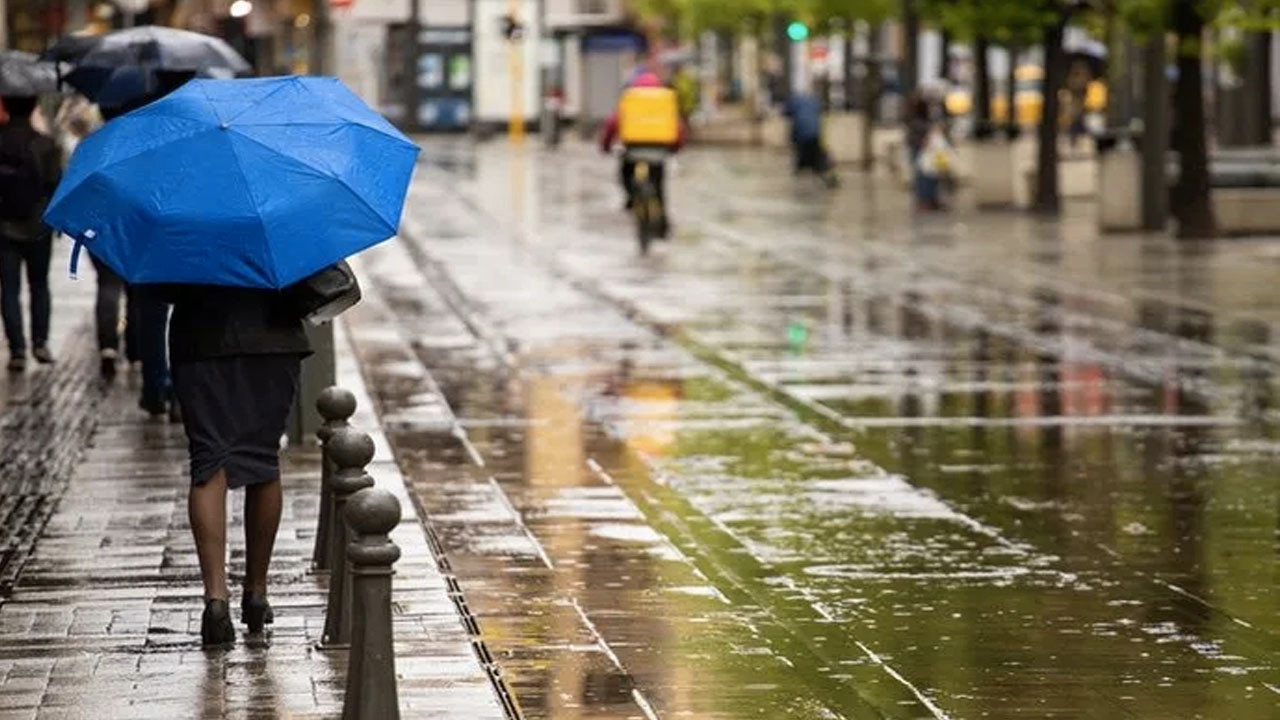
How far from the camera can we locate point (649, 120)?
34031 millimetres

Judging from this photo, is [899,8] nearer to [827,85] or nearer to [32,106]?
[827,85]

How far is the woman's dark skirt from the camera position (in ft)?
34.4

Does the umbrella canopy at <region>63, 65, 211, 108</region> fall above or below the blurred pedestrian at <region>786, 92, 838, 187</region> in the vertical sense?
above

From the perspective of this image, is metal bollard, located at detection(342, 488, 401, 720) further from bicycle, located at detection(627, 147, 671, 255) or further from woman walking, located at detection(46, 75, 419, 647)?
bicycle, located at detection(627, 147, 671, 255)

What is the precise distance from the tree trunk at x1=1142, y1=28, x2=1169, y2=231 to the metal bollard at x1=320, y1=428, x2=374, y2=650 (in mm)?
26132

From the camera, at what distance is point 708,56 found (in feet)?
330

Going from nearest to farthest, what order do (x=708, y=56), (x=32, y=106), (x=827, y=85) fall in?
(x=32, y=106) → (x=827, y=85) → (x=708, y=56)

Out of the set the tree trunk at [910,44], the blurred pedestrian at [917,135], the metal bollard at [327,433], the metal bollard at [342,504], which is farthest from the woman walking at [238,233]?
the tree trunk at [910,44]

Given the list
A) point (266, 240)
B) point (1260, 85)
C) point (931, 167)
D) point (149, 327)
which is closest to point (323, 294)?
point (266, 240)

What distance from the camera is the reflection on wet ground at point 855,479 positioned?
10.4m

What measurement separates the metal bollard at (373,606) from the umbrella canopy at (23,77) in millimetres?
11428

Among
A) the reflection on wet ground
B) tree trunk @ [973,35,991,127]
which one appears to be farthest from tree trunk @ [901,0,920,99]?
the reflection on wet ground

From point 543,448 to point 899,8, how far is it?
43.0m

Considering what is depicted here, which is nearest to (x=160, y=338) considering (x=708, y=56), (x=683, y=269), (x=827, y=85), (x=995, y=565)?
(x=995, y=565)
